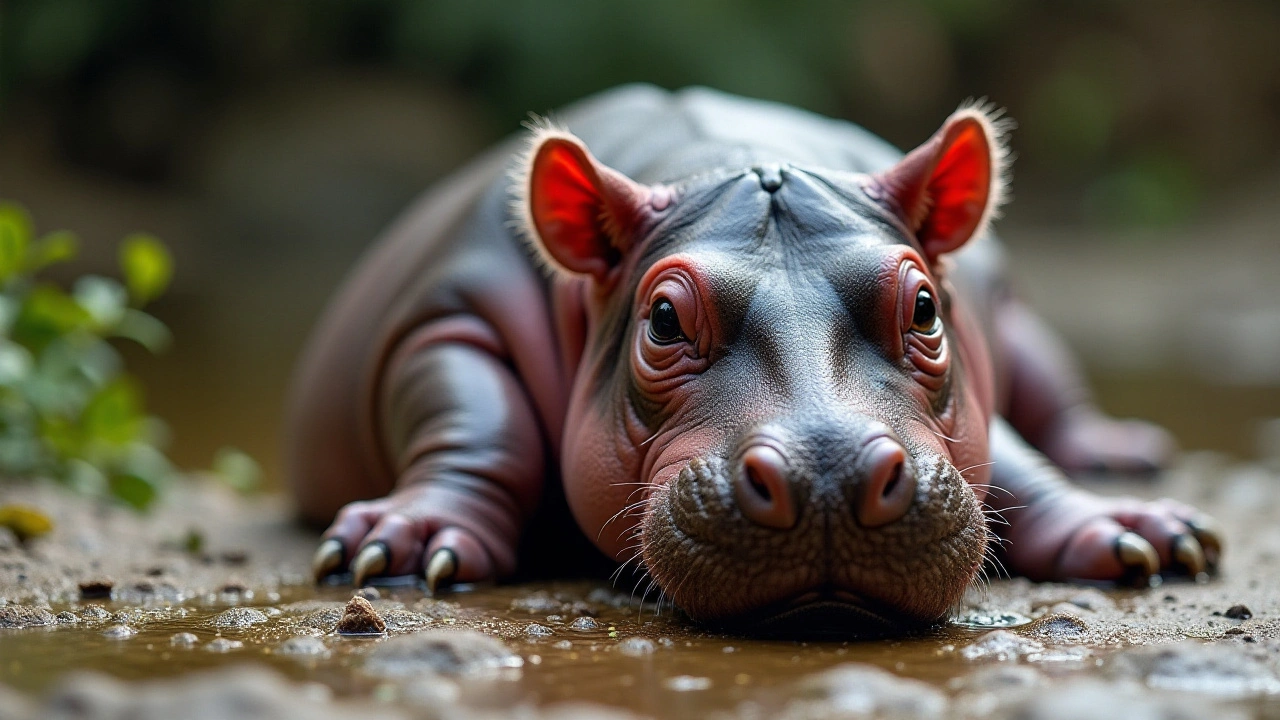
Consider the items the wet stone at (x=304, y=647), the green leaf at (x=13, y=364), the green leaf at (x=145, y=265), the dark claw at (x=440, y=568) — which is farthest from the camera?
the green leaf at (x=145, y=265)

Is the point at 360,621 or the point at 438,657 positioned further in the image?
the point at 360,621

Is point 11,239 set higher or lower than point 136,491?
higher

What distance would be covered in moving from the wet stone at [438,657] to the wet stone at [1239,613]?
165cm

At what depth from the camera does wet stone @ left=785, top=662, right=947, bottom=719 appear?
220 centimetres

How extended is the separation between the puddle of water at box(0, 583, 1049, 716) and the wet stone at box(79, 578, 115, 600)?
10 centimetres

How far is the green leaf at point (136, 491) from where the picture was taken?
5.04 m

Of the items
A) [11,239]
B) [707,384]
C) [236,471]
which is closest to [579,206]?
[707,384]

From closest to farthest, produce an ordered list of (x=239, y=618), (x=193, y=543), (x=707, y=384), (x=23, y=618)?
(x=23, y=618) → (x=239, y=618) → (x=707, y=384) → (x=193, y=543)

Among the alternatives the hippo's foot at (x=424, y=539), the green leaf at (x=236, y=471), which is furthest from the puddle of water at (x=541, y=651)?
the green leaf at (x=236, y=471)

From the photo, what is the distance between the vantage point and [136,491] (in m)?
5.04

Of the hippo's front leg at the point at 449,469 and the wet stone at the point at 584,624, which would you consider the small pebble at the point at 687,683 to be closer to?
the wet stone at the point at 584,624

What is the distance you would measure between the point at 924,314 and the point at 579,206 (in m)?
0.93

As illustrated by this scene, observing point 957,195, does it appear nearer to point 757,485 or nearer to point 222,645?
point 757,485

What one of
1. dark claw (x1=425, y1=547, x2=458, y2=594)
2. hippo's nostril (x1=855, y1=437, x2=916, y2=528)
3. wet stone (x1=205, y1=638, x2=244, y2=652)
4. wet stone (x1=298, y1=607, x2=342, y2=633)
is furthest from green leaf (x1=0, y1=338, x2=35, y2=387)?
hippo's nostril (x1=855, y1=437, x2=916, y2=528)
